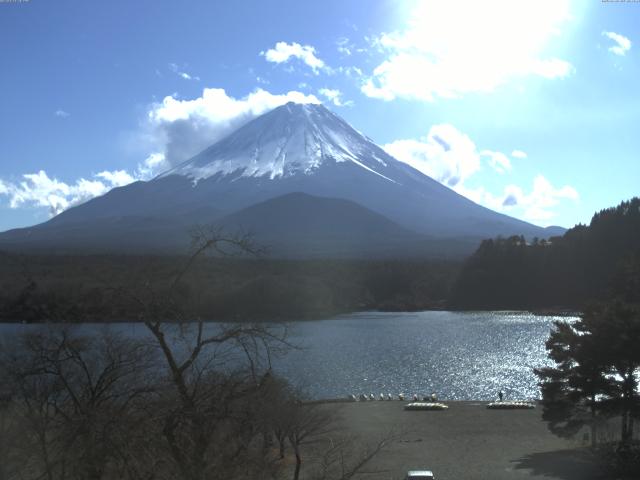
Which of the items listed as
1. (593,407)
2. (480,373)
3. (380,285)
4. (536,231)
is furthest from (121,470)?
(536,231)

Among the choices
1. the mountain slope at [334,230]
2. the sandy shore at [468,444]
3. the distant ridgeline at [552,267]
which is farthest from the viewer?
the mountain slope at [334,230]

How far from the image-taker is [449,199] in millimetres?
131750

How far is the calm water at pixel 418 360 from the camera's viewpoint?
2181 cm

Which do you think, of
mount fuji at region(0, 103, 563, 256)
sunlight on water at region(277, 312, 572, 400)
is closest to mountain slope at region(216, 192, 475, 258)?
mount fuji at region(0, 103, 563, 256)

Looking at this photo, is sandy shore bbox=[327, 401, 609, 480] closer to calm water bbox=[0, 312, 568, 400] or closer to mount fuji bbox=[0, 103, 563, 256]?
calm water bbox=[0, 312, 568, 400]

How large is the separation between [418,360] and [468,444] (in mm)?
14200

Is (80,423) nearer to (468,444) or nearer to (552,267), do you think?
(468,444)

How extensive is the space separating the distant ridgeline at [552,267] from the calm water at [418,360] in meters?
17.9

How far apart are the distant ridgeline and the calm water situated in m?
17.9

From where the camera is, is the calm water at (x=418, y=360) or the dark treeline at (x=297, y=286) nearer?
the dark treeline at (x=297, y=286)

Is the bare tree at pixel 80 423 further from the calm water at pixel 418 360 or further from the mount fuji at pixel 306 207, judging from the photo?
the mount fuji at pixel 306 207

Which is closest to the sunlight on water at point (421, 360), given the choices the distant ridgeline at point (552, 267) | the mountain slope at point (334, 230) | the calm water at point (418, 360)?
the calm water at point (418, 360)

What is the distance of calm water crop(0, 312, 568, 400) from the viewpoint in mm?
21811

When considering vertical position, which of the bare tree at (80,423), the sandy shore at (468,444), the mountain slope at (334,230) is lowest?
the sandy shore at (468,444)
